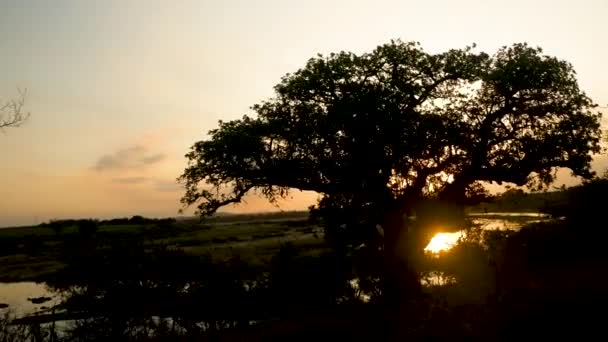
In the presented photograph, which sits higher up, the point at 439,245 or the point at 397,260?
the point at 397,260

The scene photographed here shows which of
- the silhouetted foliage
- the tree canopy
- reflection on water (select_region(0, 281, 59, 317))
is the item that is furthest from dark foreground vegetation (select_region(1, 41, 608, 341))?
the silhouetted foliage

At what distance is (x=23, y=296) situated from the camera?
48.9 meters

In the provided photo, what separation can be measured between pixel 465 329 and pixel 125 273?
17647 mm

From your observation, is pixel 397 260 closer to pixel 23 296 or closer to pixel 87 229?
pixel 23 296

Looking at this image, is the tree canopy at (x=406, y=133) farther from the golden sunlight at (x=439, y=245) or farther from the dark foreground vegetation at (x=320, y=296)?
the golden sunlight at (x=439, y=245)

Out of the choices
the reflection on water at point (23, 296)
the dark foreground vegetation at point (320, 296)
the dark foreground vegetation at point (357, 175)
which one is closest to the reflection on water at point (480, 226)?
the dark foreground vegetation at point (320, 296)

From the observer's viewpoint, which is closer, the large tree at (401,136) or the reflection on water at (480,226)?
the large tree at (401,136)

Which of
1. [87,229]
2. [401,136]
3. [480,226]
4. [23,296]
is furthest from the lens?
[87,229]

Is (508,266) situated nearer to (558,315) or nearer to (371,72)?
(371,72)

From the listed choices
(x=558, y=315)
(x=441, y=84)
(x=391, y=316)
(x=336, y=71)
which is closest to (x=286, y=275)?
(x=391, y=316)

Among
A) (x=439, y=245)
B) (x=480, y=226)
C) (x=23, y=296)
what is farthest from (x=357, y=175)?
(x=439, y=245)

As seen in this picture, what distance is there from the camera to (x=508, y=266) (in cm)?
3328

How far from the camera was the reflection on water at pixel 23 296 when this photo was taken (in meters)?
42.0

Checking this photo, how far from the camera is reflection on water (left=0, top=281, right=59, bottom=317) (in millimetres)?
42031
